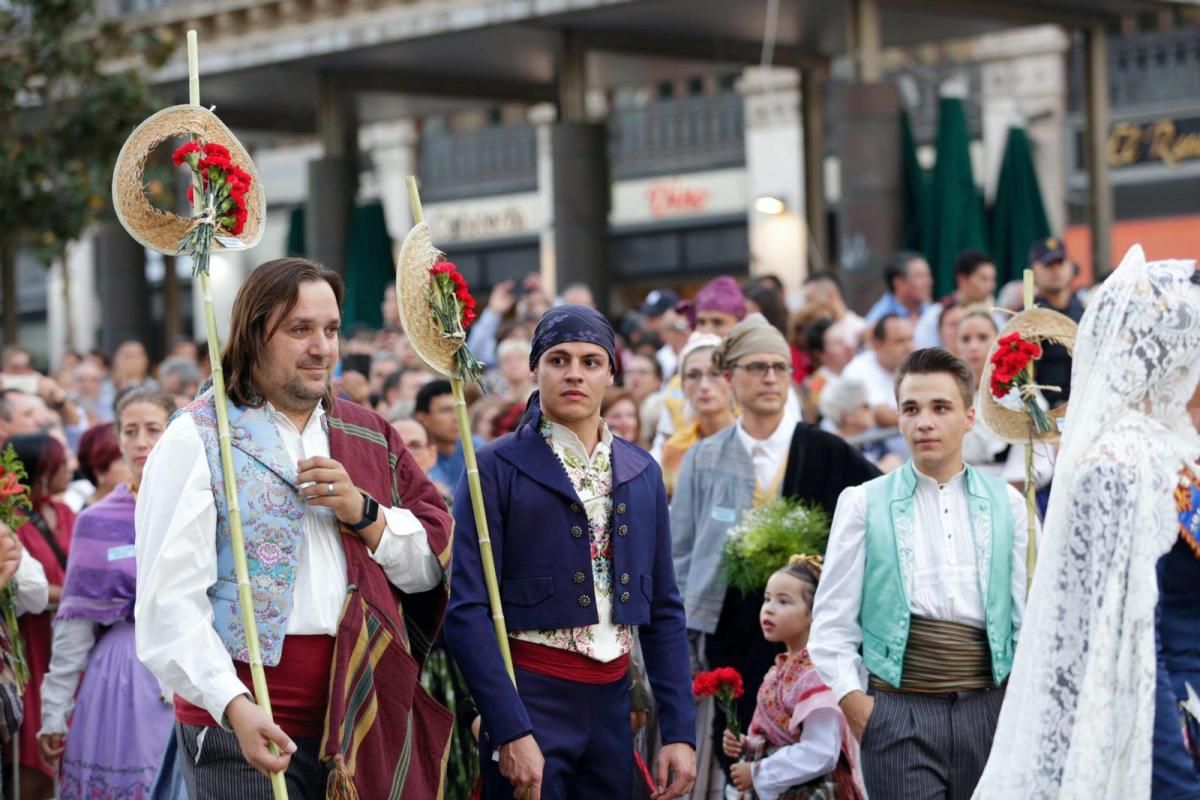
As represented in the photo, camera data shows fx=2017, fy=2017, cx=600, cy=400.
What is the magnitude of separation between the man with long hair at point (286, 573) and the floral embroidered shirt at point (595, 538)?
611 millimetres

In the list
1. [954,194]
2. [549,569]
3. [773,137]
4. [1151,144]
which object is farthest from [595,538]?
[773,137]

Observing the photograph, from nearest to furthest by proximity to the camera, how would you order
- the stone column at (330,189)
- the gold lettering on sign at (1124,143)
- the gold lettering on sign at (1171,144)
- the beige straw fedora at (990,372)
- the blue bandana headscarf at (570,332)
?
1. the blue bandana headscarf at (570,332)
2. the beige straw fedora at (990,372)
3. the stone column at (330,189)
4. the gold lettering on sign at (1171,144)
5. the gold lettering on sign at (1124,143)

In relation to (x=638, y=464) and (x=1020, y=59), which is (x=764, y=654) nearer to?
(x=638, y=464)

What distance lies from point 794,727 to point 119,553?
269cm

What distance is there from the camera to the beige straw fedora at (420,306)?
611 centimetres

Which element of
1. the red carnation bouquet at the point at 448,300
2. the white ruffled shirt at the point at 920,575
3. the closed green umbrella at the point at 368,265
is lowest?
the white ruffled shirt at the point at 920,575

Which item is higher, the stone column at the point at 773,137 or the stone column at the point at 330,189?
the stone column at the point at 773,137

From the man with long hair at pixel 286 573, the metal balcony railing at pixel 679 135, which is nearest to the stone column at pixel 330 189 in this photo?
the metal balcony railing at pixel 679 135

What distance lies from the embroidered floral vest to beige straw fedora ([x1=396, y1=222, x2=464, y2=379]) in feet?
2.59

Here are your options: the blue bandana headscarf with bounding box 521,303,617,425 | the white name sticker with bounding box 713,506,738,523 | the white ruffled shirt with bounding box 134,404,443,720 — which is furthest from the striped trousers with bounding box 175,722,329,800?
the white name sticker with bounding box 713,506,738,523

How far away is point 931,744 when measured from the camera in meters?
6.33

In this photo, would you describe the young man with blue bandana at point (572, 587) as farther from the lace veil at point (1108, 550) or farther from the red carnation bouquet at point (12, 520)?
the red carnation bouquet at point (12, 520)

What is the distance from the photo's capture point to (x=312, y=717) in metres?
5.46

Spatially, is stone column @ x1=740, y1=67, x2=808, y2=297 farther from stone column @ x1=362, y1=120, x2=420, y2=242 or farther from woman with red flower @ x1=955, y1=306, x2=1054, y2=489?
woman with red flower @ x1=955, y1=306, x2=1054, y2=489
